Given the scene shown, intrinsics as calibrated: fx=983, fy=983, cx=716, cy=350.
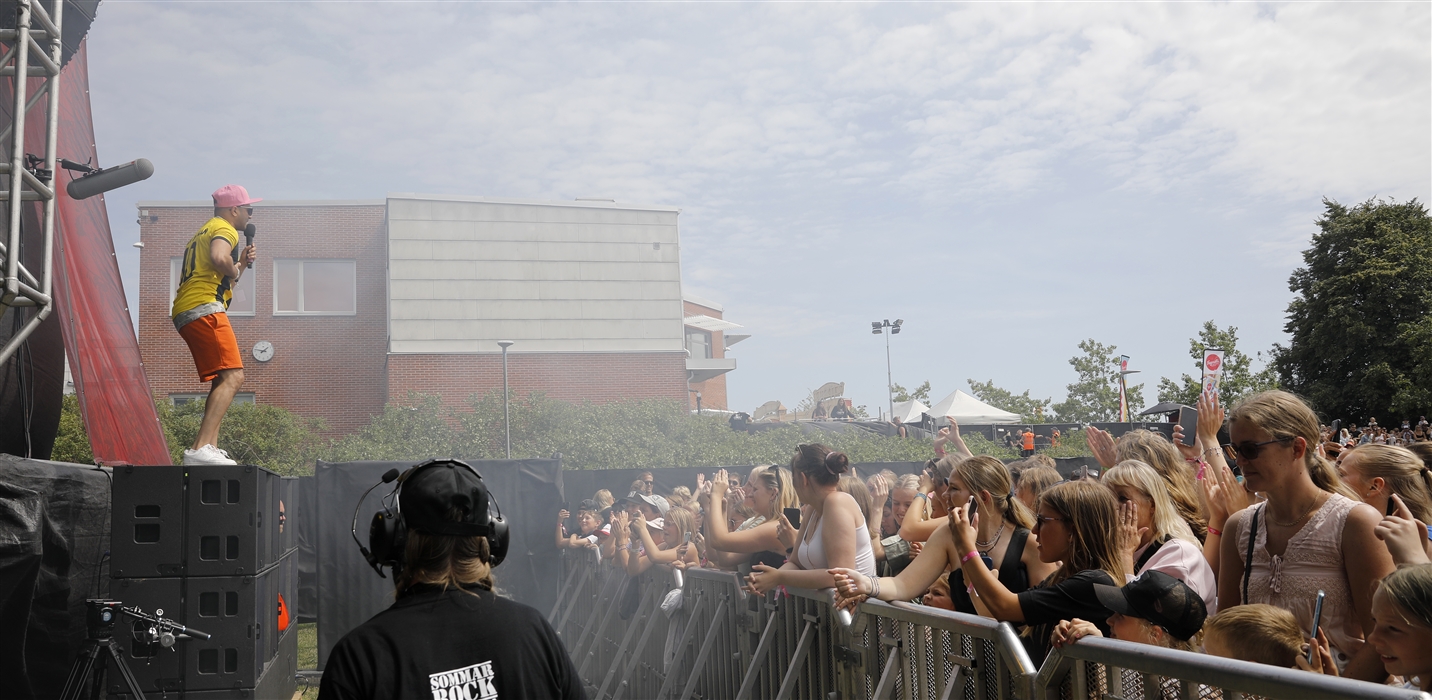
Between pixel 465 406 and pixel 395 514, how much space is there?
1258 inches

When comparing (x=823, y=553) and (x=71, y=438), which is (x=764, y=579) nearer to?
(x=823, y=553)

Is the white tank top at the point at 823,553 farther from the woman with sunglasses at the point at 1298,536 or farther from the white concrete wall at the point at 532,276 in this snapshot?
the white concrete wall at the point at 532,276

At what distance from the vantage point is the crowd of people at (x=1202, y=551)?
272cm

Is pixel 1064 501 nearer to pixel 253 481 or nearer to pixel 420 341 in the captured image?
pixel 253 481

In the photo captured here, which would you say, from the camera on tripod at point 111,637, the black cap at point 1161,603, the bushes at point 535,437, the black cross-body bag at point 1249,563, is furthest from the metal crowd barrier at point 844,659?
the bushes at point 535,437

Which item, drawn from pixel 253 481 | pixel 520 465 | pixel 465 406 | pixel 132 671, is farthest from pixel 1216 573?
pixel 465 406

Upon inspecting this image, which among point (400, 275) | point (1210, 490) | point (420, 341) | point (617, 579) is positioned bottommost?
point (617, 579)

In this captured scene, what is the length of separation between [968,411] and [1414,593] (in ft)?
123

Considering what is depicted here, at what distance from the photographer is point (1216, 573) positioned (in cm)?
405

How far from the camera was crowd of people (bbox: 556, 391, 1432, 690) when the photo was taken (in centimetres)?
272

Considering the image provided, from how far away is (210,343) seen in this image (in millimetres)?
6316

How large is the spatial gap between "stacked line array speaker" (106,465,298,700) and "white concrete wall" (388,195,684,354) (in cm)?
2800

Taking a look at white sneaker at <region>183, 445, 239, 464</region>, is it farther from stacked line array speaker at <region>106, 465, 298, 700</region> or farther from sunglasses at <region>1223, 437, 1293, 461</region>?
sunglasses at <region>1223, 437, 1293, 461</region>

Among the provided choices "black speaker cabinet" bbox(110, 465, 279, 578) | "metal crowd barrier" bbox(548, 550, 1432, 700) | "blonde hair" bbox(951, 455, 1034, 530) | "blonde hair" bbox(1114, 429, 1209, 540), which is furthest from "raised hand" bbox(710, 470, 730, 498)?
"black speaker cabinet" bbox(110, 465, 279, 578)
